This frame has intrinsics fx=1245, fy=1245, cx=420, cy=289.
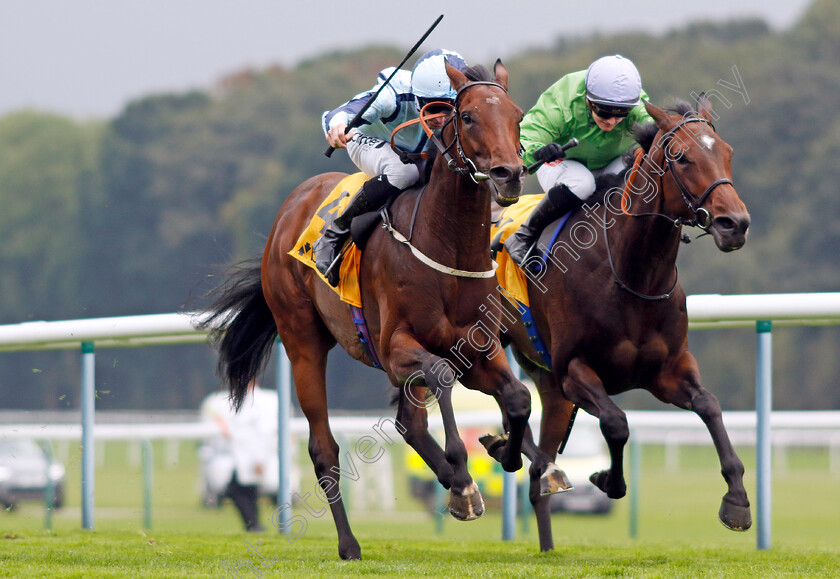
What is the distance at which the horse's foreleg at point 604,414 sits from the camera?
5152 millimetres

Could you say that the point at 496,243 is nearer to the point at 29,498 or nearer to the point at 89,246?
the point at 29,498

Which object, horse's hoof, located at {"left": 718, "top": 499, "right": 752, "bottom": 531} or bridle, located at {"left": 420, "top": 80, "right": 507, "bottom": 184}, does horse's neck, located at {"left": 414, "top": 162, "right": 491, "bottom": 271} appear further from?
horse's hoof, located at {"left": 718, "top": 499, "right": 752, "bottom": 531}

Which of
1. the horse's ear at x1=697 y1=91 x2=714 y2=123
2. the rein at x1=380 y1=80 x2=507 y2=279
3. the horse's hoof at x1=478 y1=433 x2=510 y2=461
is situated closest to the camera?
the rein at x1=380 y1=80 x2=507 y2=279

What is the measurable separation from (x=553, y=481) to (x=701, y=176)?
1488mm

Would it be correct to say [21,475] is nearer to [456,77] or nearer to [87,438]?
[87,438]

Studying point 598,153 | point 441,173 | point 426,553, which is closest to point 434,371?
point 441,173

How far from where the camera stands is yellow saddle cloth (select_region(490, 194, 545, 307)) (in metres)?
5.91

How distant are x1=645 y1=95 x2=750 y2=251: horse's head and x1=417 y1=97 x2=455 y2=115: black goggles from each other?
0.85 metres

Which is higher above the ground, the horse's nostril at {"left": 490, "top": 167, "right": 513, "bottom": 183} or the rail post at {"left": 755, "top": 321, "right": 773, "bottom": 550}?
the horse's nostril at {"left": 490, "top": 167, "right": 513, "bottom": 183}

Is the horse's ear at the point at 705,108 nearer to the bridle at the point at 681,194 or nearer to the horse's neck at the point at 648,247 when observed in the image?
the bridle at the point at 681,194

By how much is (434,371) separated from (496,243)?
1.40m

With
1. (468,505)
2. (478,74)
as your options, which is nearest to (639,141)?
(478,74)

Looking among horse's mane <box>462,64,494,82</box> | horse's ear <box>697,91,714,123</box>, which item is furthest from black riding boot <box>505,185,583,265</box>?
horse's mane <box>462,64,494,82</box>

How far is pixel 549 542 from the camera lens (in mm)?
6020
